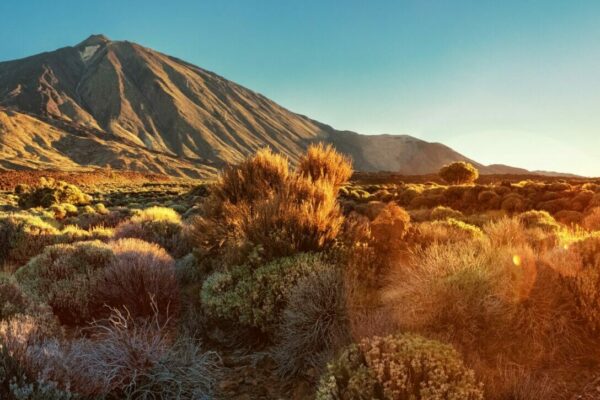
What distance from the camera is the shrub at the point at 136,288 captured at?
7.40 meters

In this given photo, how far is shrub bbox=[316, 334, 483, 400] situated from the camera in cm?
342

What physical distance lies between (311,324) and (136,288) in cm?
361

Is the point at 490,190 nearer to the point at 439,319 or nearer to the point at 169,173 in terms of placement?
the point at 439,319

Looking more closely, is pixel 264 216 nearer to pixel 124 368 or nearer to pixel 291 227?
pixel 291 227

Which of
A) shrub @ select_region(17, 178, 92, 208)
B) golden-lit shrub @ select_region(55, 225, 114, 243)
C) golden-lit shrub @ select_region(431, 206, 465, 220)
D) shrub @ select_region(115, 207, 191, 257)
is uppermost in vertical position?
golden-lit shrub @ select_region(431, 206, 465, 220)

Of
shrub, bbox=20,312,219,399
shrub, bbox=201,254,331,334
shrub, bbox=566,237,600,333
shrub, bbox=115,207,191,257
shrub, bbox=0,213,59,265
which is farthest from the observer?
shrub, bbox=0,213,59,265

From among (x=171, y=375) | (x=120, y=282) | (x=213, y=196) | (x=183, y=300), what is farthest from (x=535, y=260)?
(x=213, y=196)

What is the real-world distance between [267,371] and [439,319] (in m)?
2.27

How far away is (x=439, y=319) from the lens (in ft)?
15.5

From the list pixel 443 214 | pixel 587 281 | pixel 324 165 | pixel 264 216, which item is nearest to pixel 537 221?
pixel 443 214

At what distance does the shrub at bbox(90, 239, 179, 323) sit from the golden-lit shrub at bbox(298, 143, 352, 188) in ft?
18.0

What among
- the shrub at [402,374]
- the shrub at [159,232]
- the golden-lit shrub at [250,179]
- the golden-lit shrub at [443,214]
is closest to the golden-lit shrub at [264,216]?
the golden-lit shrub at [250,179]

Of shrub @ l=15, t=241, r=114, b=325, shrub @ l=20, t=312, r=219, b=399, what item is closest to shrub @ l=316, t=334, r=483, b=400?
shrub @ l=20, t=312, r=219, b=399

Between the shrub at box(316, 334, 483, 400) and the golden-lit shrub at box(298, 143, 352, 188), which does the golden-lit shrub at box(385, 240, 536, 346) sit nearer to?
the shrub at box(316, 334, 483, 400)
